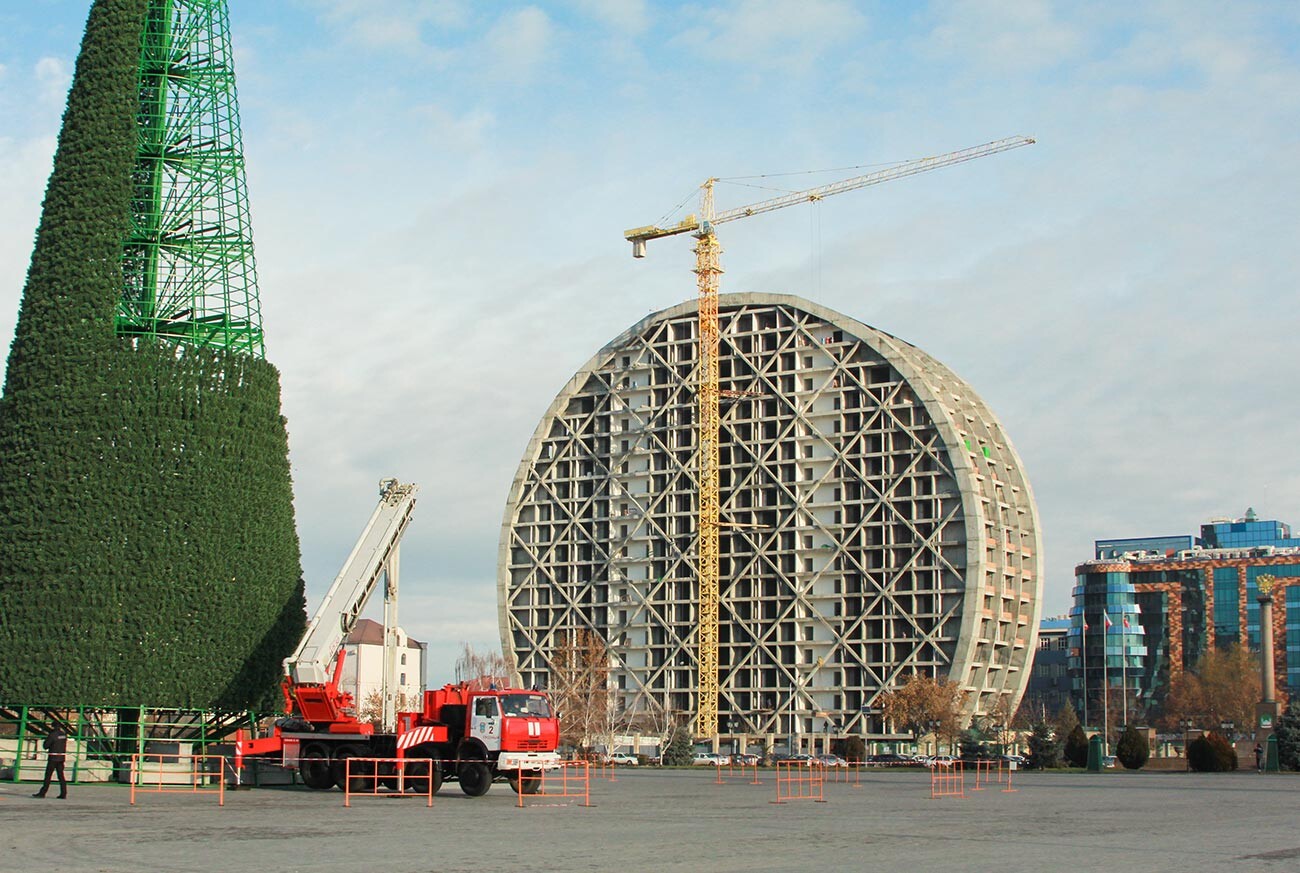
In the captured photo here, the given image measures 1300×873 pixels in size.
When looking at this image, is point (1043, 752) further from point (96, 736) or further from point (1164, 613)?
point (1164, 613)

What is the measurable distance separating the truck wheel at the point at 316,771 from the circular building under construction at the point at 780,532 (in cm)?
6110

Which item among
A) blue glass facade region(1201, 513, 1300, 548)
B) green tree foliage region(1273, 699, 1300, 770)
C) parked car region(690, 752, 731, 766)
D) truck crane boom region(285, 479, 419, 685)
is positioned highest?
blue glass facade region(1201, 513, 1300, 548)

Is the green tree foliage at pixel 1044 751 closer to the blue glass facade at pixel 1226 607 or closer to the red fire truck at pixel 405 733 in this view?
the red fire truck at pixel 405 733

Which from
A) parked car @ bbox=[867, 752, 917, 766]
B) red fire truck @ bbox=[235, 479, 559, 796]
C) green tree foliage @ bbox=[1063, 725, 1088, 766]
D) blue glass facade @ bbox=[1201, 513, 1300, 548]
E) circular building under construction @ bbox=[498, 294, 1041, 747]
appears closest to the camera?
red fire truck @ bbox=[235, 479, 559, 796]

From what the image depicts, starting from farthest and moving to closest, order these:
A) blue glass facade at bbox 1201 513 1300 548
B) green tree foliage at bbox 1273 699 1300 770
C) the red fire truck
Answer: blue glass facade at bbox 1201 513 1300 548, green tree foliage at bbox 1273 699 1300 770, the red fire truck

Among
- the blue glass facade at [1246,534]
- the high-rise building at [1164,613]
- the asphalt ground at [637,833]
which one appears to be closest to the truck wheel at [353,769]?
the asphalt ground at [637,833]

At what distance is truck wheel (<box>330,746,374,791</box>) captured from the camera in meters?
37.2

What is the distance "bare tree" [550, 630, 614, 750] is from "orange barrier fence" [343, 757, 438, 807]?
163 ft

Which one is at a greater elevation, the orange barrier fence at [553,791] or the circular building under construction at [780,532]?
the circular building under construction at [780,532]

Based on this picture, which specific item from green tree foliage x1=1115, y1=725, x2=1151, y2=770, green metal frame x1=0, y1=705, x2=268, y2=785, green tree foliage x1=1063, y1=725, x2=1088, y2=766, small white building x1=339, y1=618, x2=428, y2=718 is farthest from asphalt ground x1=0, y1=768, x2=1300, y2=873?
small white building x1=339, y1=618, x2=428, y2=718

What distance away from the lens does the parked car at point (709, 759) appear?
86044 mm

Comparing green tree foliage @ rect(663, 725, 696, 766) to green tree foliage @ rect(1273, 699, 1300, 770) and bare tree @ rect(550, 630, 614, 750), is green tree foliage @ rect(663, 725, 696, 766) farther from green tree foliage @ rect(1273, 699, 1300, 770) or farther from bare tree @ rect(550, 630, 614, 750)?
green tree foliage @ rect(1273, 699, 1300, 770)

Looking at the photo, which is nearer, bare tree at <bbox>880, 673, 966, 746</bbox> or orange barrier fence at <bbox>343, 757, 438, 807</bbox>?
orange barrier fence at <bbox>343, 757, 438, 807</bbox>

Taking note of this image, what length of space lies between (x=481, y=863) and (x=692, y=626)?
8757cm
